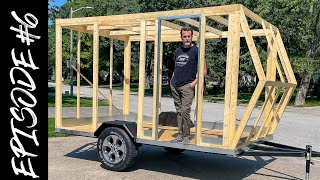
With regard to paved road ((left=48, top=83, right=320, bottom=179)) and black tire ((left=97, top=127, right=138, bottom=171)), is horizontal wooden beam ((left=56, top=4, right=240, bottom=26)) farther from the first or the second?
paved road ((left=48, top=83, right=320, bottom=179))

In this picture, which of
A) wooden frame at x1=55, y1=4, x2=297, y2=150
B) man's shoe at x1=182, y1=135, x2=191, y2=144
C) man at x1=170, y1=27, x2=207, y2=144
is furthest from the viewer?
man at x1=170, y1=27, x2=207, y2=144

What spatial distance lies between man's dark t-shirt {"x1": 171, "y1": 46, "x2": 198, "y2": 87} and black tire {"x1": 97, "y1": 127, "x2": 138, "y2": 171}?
1.32 meters

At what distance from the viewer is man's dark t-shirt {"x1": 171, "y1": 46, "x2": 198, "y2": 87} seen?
6.38 meters

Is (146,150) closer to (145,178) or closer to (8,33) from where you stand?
(145,178)

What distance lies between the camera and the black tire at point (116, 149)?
6.61 metres

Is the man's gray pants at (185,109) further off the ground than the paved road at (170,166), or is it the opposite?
the man's gray pants at (185,109)

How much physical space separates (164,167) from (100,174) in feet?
4.23

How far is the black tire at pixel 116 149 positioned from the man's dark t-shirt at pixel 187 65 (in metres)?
1.32

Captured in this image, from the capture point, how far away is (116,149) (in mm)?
6801

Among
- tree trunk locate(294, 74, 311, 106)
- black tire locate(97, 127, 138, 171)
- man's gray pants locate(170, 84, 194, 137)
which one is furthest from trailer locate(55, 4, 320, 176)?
tree trunk locate(294, 74, 311, 106)

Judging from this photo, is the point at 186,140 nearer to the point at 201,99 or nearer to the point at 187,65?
the point at 201,99

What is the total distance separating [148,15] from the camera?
6539 mm

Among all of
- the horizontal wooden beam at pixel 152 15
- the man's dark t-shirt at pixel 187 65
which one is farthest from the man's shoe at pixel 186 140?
the horizontal wooden beam at pixel 152 15

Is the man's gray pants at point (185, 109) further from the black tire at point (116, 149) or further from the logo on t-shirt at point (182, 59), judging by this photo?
the black tire at point (116, 149)
